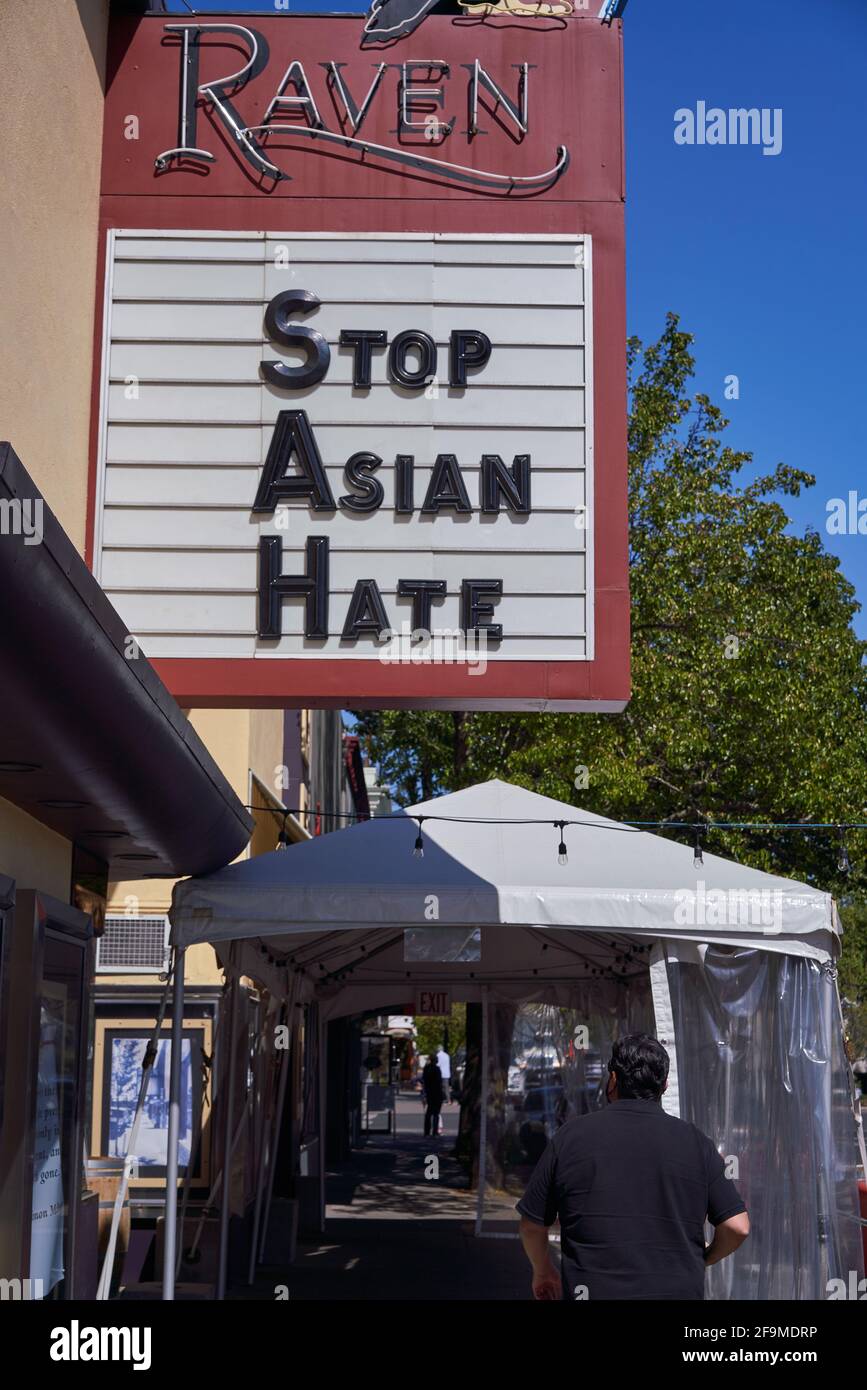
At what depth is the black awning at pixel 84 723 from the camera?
4.05 meters

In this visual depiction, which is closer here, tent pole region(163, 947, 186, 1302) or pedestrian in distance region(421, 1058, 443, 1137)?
tent pole region(163, 947, 186, 1302)

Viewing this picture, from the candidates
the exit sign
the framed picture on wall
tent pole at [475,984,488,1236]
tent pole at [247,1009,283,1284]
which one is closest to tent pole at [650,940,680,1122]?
tent pole at [247,1009,283,1284]

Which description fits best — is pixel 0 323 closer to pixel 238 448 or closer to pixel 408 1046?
pixel 238 448

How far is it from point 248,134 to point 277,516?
2244mm

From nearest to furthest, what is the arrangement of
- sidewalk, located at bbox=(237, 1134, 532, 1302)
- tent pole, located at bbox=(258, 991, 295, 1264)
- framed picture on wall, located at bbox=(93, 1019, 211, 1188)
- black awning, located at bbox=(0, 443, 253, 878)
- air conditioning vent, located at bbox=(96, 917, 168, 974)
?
black awning, located at bbox=(0, 443, 253, 878) → sidewalk, located at bbox=(237, 1134, 532, 1302) → tent pole, located at bbox=(258, 991, 295, 1264) → framed picture on wall, located at bbox=(93, 1019, 211, 1188) → air conditioning vent, located at bbox=(96, 917, 168, 974)

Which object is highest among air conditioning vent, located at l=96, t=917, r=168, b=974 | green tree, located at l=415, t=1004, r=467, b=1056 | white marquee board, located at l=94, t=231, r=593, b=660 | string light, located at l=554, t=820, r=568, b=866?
white marquee board, located at l=94, t=231, r=593, b=660

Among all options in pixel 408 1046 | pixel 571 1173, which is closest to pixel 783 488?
pixel 571 1173

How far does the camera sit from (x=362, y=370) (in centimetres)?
864

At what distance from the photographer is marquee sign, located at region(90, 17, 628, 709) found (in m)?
8.34

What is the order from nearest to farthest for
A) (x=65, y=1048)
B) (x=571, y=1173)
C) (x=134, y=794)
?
(x=571, y=1173)
(x=134, y=794)
(x=65, y=1048)

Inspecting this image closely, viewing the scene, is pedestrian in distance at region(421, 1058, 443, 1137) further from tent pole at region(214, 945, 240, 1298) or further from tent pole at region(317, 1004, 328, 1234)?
tent pole at region(214, 945, 240, 1298)

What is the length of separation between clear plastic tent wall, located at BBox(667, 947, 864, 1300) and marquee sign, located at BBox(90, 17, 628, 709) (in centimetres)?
201

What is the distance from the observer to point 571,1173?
5.01 m

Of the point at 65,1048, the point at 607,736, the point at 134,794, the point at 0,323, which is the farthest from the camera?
the point at 607,736
